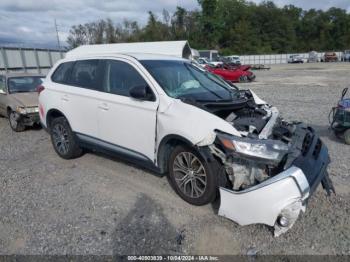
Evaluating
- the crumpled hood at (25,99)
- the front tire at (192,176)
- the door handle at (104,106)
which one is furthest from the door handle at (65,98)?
the crumpled hood at (25,99)

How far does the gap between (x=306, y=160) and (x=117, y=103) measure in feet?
8.15

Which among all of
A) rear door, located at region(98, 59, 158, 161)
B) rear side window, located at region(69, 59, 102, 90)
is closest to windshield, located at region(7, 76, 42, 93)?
rear side window, located at region(69, 59, 102, 90)

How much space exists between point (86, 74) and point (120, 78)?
2.72 feet

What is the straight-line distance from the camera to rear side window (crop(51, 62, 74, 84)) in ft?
17.1

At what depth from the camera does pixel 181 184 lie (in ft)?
12.3

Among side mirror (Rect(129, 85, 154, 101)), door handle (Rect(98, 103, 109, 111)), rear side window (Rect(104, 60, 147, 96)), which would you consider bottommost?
door handle (Rect(98, 103, 109, 111))

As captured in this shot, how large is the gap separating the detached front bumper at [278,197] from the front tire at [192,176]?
27cm

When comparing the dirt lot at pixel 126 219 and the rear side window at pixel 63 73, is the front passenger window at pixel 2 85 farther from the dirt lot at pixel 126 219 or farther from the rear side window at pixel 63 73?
the dirt lot at pixel 126 219

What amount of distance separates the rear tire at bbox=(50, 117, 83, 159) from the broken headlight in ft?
10.1

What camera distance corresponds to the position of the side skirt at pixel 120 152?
13.2 ft

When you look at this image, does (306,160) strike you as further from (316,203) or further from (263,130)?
(316,203)

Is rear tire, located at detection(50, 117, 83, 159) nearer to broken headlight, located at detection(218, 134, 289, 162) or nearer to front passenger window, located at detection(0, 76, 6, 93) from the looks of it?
broken headlight, located at detection(218, 134, 289, 162)

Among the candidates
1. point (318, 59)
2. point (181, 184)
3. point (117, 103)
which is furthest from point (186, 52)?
point (318, 59)

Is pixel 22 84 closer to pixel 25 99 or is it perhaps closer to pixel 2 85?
pixel 2 85
